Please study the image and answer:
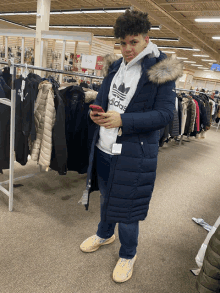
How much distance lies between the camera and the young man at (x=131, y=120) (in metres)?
1.19

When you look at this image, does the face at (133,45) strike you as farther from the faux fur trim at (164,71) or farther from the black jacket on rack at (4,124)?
the black jacket on rack at (4,124)

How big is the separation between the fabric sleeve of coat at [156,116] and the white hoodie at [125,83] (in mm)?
143

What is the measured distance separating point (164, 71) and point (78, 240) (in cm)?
159

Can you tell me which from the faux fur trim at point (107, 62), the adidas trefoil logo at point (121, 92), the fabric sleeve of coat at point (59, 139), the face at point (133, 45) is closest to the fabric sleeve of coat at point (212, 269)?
the adidas trefoil logo at point (121, 92)

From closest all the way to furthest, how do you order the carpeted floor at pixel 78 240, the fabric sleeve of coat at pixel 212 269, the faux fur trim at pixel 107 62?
the fabric sleeve of coat at pixel 212 269 < the faux fur trim at pixel 107 62 < the carpeted floor at pixel 78 240

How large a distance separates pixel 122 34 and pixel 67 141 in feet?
4.65

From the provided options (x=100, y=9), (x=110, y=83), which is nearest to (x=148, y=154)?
(x=110, y=83)

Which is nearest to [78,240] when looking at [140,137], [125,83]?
[140,137]

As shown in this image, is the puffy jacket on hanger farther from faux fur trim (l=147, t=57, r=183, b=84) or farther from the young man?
faux fur trim (l=147, t=57, r=183, b=84)

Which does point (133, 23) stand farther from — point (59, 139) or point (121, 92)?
Result: point (59, 139)

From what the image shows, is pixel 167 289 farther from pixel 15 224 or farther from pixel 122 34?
pixel 122 34

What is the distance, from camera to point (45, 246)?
1858mm

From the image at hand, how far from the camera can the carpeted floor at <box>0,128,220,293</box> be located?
1591 millimetres

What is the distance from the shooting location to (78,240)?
1981 mm
